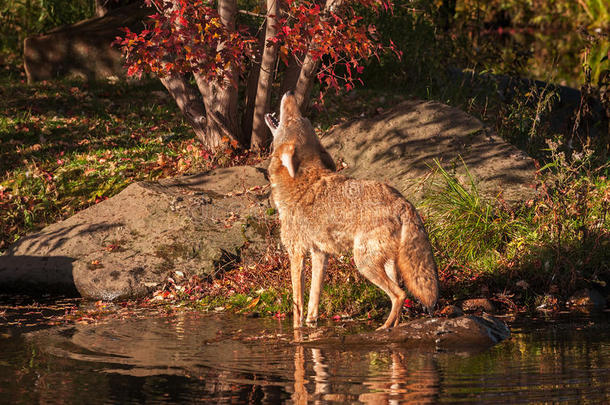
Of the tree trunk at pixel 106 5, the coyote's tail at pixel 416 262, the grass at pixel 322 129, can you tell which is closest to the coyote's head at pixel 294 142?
the coyote's tail at pixel 416 262

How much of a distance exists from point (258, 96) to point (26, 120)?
5222 mm

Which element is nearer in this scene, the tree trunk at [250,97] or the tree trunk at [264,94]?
the tree trunk at [264,94]

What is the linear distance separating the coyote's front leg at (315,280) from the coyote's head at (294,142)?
86cm

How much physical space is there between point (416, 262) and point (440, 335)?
2.42 feet

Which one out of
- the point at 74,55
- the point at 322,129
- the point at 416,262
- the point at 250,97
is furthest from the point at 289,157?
the point at 74,55

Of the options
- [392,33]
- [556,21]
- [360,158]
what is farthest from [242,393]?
[556,21]

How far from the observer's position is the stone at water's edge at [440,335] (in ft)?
22.5

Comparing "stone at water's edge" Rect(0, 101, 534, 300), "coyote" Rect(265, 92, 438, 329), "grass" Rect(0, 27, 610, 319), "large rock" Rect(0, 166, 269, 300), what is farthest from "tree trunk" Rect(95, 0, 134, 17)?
"coyote" Rect(265, 92, 438, 329)

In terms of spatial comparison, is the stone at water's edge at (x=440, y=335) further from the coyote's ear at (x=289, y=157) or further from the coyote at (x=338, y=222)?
the coyote's ear at (x=289, y=157)

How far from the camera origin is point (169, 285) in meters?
10.2

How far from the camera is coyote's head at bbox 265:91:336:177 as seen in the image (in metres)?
7.79

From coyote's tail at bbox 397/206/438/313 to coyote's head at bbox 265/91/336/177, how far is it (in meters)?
1.15

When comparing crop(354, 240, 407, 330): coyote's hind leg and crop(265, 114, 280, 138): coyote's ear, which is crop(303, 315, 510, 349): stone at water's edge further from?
crop(265, 114, 280, 138): coyote's ear

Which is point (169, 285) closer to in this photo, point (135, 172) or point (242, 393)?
point (135, 172)
